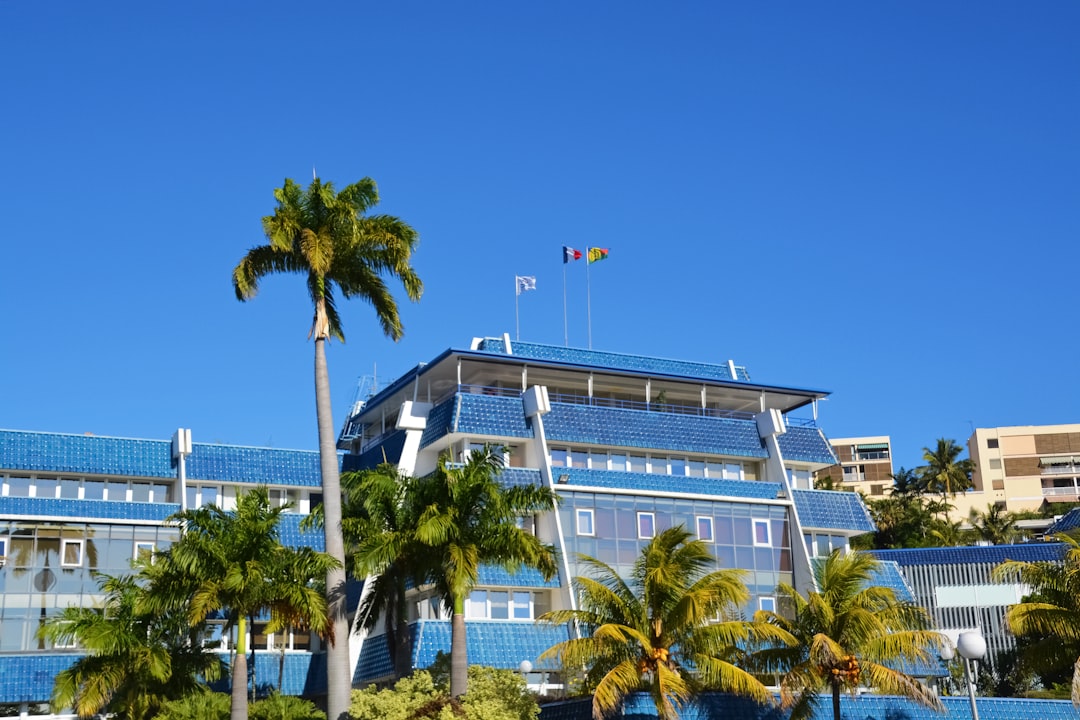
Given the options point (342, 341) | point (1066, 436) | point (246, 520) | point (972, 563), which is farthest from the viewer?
point (1066, 436)

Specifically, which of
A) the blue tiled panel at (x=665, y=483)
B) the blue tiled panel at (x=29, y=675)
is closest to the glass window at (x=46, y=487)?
the blue tiled panel at (x=29, y=675)

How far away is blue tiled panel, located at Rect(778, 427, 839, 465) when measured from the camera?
199ft

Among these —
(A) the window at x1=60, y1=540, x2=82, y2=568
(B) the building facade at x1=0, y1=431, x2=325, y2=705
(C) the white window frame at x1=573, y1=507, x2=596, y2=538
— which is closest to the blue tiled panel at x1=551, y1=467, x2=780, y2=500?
(C) the white window frame at x1=573, y1=507, x2=596, y2=538

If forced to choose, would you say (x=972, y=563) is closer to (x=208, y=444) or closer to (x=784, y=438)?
(x=784, y=438)

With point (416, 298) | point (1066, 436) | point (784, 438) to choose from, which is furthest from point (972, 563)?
point (1066, 436)

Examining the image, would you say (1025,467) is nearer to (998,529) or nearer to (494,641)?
(998,529)

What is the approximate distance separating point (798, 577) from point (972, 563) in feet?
46.4

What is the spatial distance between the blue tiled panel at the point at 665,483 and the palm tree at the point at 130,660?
16.9m

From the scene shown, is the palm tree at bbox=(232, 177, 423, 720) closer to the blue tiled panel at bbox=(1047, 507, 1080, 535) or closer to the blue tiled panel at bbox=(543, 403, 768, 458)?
the blue tiled panel at bbox=(543, 403, 768, 458)

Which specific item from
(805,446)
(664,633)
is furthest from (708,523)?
(664,633)

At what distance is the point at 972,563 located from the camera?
215 feet

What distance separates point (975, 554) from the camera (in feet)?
215

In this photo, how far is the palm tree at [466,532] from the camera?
→ 3550cm

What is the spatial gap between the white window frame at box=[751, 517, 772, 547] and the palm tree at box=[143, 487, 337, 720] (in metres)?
23.2
